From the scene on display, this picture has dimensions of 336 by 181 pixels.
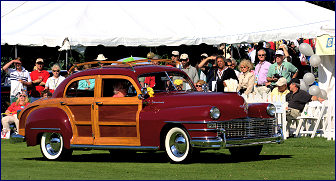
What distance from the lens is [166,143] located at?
498 inches

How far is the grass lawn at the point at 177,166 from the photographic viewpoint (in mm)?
10703

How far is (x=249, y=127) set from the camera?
12938mm

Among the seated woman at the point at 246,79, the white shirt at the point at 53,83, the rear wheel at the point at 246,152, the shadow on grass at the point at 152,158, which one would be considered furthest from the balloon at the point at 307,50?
the rear wheel at the point at 246,152

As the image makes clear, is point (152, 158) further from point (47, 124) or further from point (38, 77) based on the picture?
point (38, 77)

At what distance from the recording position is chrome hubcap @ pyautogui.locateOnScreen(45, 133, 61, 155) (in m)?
14.0

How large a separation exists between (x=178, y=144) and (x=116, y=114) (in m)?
1.33

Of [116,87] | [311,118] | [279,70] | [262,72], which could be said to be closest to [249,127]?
[116,87]

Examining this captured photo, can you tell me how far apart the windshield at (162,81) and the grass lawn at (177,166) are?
1230 millimetres

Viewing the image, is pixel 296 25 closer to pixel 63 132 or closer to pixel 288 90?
pixel 288 90

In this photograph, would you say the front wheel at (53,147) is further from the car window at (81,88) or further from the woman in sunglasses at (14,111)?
the woman in sunglasses at (14,111)

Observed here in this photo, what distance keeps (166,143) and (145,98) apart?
882mm

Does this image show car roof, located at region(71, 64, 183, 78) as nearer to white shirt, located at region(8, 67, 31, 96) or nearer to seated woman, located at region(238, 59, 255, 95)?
seated woman, located at region(238, 59, 255, 95)

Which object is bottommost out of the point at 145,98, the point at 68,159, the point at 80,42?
the point at 68,159

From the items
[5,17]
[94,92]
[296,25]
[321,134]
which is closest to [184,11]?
[296,25]
